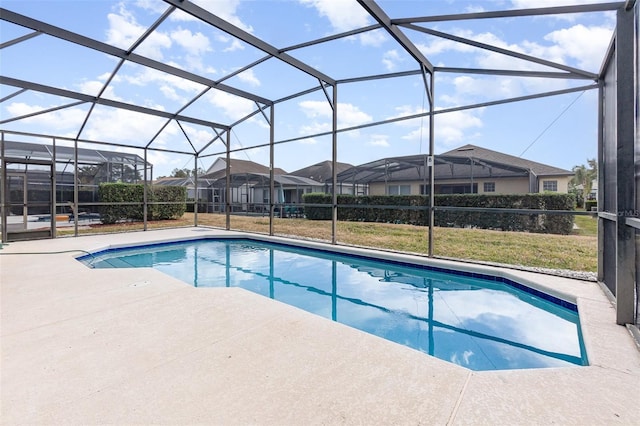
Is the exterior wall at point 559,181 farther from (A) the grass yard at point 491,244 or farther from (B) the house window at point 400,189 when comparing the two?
(B) the house window at point 400,189

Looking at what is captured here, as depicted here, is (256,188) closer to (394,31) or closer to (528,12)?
(394,31)

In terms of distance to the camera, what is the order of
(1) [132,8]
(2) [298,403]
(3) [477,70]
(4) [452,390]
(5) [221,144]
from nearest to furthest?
(2) [298,403] → (4) [452,390] → (1) [132,8] → (3) [477,70] → (5) [221,144]

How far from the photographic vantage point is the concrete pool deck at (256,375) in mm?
1583

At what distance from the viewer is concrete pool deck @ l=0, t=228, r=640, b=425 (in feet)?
5.19

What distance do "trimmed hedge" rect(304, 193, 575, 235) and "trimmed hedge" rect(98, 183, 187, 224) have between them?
6203 millimetres

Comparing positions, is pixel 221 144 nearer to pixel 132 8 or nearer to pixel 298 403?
pixel 132 8

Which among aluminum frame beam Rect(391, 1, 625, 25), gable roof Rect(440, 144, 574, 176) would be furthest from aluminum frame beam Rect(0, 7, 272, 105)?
gable roof Rect(440, 144, 574, 176)

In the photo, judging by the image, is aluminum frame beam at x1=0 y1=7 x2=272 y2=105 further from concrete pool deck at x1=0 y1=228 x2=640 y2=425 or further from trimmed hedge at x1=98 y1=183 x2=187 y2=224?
trimmed hedge at x1=98 y1=183 x2=187 y2=224

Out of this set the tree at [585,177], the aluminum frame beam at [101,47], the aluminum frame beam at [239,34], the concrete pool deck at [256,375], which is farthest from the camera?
the tree at [585,177]

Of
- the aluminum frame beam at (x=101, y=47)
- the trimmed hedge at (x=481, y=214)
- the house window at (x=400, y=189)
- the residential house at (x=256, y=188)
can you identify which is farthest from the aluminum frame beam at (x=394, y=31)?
the residential house at (x=256, y=188)

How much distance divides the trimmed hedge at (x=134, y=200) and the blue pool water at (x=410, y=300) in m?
5.08

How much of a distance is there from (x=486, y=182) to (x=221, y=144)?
1092 cm

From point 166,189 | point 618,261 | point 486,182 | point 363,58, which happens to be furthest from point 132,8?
point 486,182

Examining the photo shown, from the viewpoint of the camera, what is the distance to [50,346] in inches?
89.7
